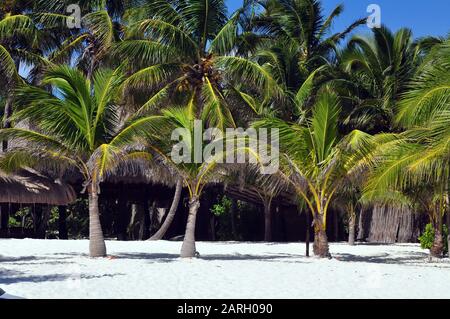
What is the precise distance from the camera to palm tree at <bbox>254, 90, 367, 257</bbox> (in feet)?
45.7

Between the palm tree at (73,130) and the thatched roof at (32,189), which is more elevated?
the palm tree at (73,130)

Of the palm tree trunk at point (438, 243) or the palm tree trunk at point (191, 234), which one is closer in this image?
the palm tree trunk at point (191, 234)

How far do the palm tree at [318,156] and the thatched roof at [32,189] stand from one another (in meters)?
8.36

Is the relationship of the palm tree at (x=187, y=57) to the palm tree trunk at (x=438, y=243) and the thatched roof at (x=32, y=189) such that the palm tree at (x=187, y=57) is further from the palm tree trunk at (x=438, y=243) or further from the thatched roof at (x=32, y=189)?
the palm tree trunk at (x=438, y=243)

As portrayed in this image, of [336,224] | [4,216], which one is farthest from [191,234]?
[336,224]

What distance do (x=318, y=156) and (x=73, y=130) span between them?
206 inches

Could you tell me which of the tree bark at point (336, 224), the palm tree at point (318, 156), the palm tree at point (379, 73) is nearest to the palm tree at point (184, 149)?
the palm tree at point (318, 156)

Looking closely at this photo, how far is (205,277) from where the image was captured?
10.6 m

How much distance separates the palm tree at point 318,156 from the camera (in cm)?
1392

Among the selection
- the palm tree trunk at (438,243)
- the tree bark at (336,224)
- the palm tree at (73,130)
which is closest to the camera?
the palm tree at (73,130)

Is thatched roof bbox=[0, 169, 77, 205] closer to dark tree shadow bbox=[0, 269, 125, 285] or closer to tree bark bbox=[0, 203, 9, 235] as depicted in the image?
tree bark bbox=[0, 203, 9, 235]

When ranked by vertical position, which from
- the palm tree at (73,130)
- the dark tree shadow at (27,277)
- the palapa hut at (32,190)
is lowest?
the dark tree shadow at (27,277)

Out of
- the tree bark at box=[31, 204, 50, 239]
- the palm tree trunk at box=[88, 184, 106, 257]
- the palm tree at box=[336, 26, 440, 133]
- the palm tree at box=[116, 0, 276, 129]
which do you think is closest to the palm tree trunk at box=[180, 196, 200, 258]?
the palm tree trunk at box=[88, 184, 106, 257]
